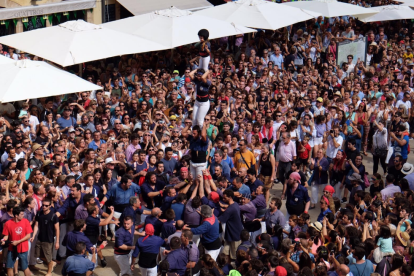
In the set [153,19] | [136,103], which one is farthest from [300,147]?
[153,19]

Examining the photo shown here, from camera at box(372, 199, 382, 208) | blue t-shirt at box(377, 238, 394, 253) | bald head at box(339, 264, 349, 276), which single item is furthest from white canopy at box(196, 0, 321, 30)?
bald head at box(339, 264, 349, 276)

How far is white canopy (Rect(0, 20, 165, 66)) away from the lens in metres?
16.0

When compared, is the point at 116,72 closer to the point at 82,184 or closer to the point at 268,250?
the point at 82,184

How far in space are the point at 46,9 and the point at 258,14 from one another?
22.2ft

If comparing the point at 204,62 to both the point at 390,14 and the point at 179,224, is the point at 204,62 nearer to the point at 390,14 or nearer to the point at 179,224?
the point at 179,224

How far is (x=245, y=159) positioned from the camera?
13.5 m

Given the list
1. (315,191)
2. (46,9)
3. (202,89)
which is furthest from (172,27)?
(315,191)

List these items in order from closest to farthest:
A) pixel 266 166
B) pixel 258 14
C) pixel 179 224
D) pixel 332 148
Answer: pixel 179 224 → pixel 266 166 → pixel 332 148 → pixel 258 14

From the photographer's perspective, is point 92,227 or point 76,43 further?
point 76,43

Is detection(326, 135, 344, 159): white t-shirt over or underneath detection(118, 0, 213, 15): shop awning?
underneath

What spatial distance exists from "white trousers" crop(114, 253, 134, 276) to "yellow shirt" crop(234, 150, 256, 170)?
348 centimetres

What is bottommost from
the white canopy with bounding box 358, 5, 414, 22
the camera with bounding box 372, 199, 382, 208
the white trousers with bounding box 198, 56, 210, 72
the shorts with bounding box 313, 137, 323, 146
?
the shorts with bounding box 313, 137, 323, 146

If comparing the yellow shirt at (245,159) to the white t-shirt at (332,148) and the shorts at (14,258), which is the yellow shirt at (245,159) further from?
the shorts at (14,258)

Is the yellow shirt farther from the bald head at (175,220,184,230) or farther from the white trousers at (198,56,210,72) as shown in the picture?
the bald head at (175,220,184,230)
